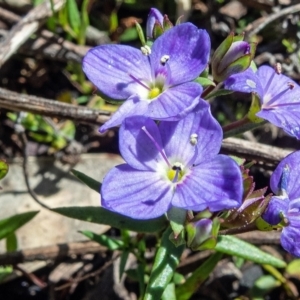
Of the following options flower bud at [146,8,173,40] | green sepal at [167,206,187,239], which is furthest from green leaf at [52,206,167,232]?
flower bud at [146,8,173,40]

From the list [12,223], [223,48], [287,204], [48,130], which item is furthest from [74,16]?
[287,204]

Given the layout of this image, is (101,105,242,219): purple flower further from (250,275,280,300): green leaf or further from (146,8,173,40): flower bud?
(250,275,280,300): green leaf

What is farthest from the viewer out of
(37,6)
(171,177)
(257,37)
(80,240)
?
(257,37)

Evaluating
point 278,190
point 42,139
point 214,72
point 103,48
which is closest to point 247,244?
point 278,190

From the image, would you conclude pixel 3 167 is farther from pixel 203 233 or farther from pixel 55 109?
pixel 203 233

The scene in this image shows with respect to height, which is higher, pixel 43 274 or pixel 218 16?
pixel 218 16

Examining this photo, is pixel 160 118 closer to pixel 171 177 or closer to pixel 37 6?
pixel 171 177
